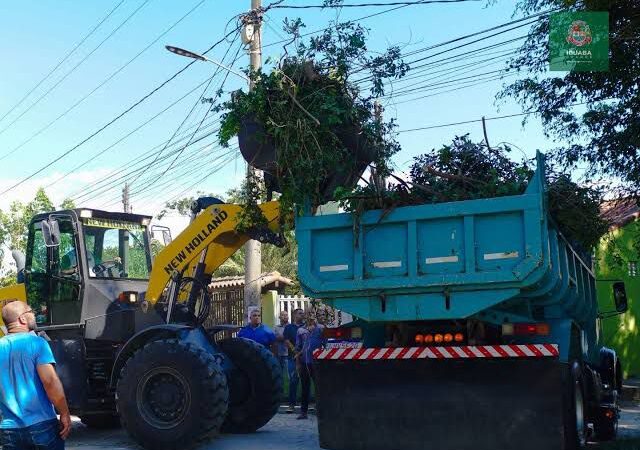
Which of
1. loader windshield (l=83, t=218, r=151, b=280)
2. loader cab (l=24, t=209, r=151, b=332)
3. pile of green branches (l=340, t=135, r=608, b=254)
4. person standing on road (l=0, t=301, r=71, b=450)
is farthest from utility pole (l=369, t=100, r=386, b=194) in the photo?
loader windshield (l=83, t=218, r=151, b=280)

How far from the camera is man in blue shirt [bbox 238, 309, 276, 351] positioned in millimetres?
13234

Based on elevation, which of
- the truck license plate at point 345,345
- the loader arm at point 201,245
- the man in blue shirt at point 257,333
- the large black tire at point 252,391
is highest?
the loader arm at point 201,245

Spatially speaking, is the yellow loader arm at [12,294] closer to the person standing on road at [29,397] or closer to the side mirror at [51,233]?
the side mirror at [51,233]

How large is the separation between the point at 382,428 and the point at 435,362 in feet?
2.66

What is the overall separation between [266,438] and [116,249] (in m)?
3.41

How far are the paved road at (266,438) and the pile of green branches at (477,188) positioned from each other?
110 inches

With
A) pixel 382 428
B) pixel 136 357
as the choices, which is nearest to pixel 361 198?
pixel 382 428

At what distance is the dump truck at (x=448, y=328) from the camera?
7.34 m

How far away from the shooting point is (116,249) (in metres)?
11.6

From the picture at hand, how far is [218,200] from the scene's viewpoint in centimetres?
1030

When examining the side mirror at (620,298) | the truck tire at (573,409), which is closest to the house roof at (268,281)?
the side mirror at (620,298)

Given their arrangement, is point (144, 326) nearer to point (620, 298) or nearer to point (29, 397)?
point (29, 397)

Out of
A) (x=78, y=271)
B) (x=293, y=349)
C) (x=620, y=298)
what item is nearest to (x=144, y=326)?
(x=78, y=271)

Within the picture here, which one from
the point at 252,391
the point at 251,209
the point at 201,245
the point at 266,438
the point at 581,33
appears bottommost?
the point at 266,438
